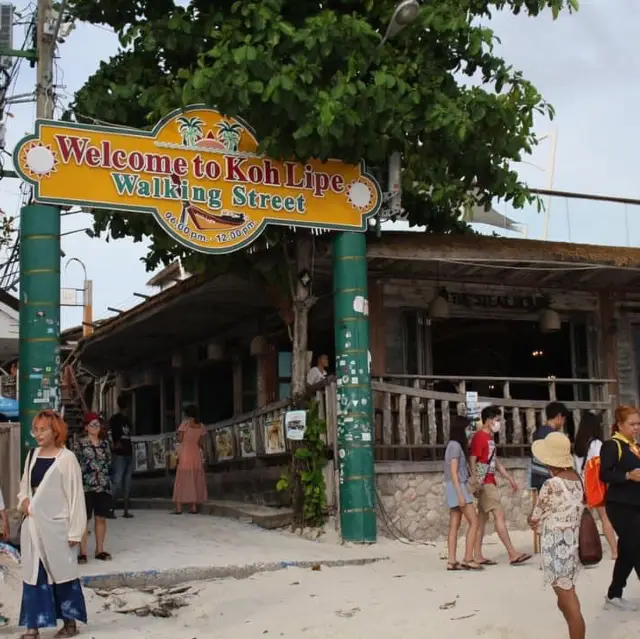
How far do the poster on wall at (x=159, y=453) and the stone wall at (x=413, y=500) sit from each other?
23.8 feet

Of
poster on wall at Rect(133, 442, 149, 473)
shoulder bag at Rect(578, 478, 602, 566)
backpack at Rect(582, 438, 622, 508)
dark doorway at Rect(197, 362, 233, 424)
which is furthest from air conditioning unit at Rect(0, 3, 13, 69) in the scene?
shoulder bag at Rect(578, 478, 602, 566)

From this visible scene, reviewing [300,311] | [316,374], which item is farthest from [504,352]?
[300,311]

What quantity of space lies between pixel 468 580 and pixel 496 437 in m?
4.10

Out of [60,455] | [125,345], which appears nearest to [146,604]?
[60,455]

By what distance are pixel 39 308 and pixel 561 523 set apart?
6036 millimetres

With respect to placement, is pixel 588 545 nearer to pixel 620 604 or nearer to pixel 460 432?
pixel 620 604

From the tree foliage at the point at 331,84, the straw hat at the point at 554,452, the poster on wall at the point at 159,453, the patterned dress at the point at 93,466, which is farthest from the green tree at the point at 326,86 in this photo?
the poster on wall at the point at 159,453

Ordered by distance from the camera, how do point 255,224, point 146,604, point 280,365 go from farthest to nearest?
point 280,365
point 255,224
point 146,604

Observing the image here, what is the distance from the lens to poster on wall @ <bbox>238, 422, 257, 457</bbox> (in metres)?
14.1

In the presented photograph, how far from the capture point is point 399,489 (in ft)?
38.8

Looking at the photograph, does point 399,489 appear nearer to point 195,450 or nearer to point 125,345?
point 195,450

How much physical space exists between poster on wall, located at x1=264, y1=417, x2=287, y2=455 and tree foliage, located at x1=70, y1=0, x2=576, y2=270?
251cm

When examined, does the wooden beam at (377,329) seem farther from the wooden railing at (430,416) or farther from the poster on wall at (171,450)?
the poster on wall at (171,450)

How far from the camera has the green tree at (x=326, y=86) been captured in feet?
34.4
